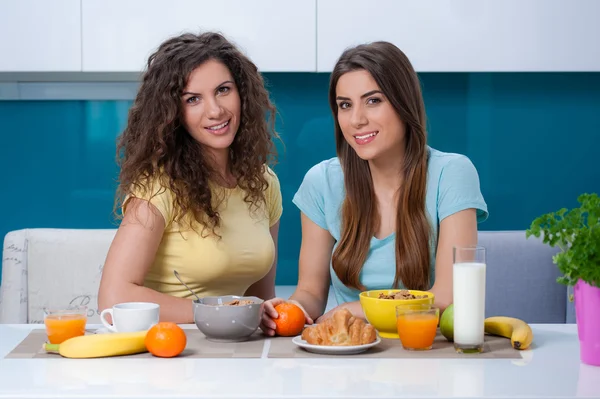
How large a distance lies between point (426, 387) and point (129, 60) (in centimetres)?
209

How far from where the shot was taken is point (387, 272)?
2.13 metres

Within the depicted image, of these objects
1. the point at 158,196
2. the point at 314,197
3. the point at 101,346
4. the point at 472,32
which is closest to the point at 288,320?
the point at 101,346

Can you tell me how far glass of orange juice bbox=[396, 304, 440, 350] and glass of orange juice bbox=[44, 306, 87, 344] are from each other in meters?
0.62

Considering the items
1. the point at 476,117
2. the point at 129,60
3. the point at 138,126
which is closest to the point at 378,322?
the point at 138,126

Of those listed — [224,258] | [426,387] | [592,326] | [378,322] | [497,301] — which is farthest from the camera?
[497,301]

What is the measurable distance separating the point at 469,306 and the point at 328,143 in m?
2.10

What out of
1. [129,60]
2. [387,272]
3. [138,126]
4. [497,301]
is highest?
[129,60]

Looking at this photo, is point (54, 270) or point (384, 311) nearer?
point (384, 311)

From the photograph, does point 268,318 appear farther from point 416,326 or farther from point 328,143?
point 328,143

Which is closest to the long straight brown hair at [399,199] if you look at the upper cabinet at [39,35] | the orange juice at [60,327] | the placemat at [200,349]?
the placemat at [200,349]

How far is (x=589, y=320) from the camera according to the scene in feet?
4.69

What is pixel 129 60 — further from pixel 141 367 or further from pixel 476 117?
pixel 141 367

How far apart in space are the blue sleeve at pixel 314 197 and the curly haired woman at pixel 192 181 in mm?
113

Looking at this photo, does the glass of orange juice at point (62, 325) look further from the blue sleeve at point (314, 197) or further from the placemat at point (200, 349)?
the blue sleeve at point (314, 197)
